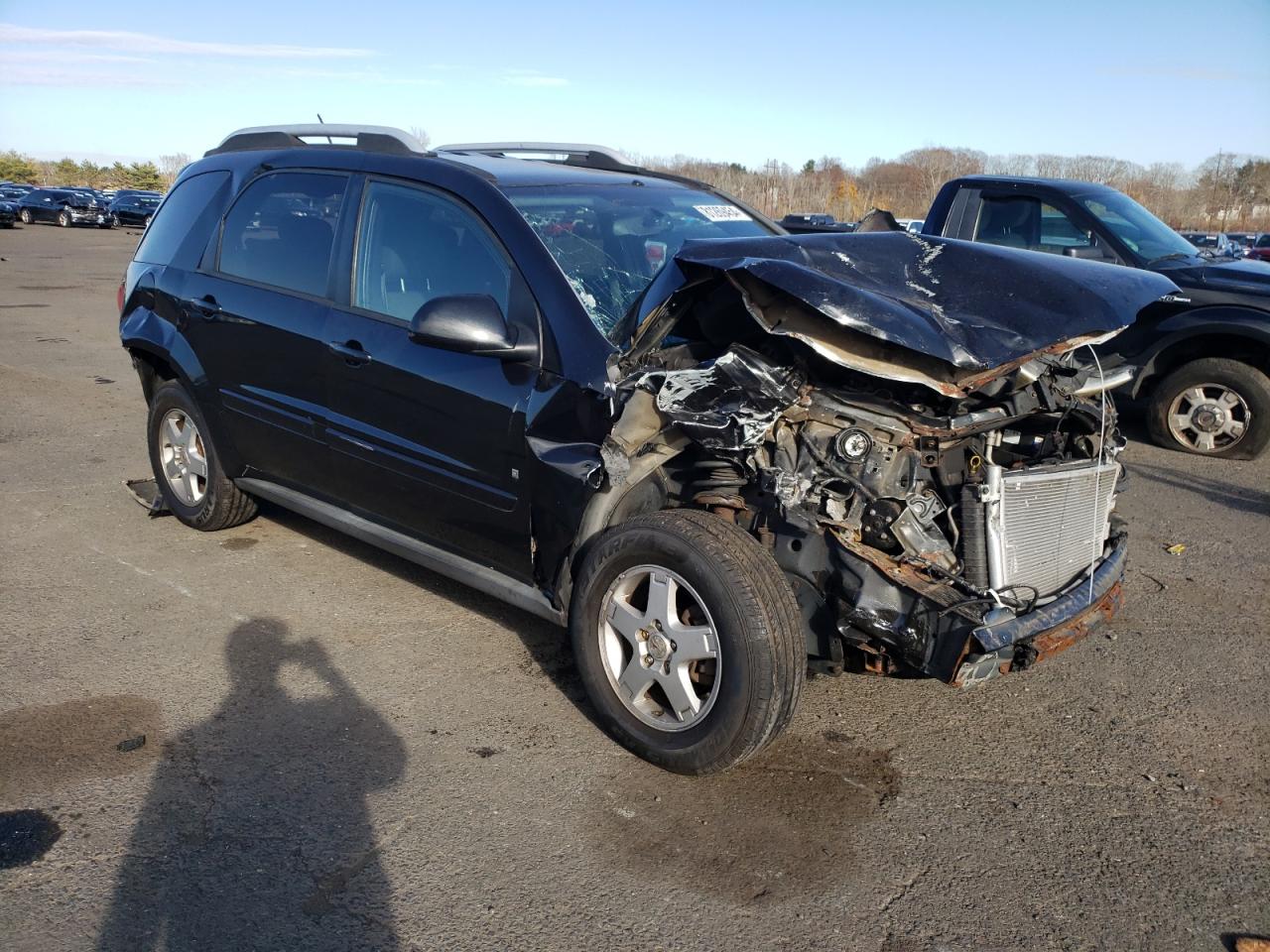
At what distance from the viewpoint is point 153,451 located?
570 cm

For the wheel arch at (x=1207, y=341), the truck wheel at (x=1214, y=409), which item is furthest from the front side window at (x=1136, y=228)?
the truck wheel at (x=1214, y=409)

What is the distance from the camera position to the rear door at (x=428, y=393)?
12.3 feet

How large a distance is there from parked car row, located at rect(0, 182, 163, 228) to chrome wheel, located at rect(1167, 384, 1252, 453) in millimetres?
42817

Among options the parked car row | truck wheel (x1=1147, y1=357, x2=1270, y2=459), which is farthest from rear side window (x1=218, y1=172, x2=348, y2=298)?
the parked car row

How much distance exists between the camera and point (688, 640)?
328cm

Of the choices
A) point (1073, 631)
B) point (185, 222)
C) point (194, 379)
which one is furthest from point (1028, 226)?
point (194, 379)

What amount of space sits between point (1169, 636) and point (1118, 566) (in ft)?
3.28

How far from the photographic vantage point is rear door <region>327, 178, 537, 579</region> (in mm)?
3750

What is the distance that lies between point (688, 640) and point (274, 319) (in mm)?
2491

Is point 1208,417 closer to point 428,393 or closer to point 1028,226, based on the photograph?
point 1028,226

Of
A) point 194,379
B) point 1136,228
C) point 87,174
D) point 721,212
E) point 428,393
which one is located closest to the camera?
point 428,393

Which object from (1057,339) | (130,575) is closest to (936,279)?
(1057,339)

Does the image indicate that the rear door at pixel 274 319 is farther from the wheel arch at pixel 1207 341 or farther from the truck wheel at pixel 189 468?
the wheel arch at pixel 1207 341

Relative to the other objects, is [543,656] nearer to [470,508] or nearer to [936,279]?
[470,508]
